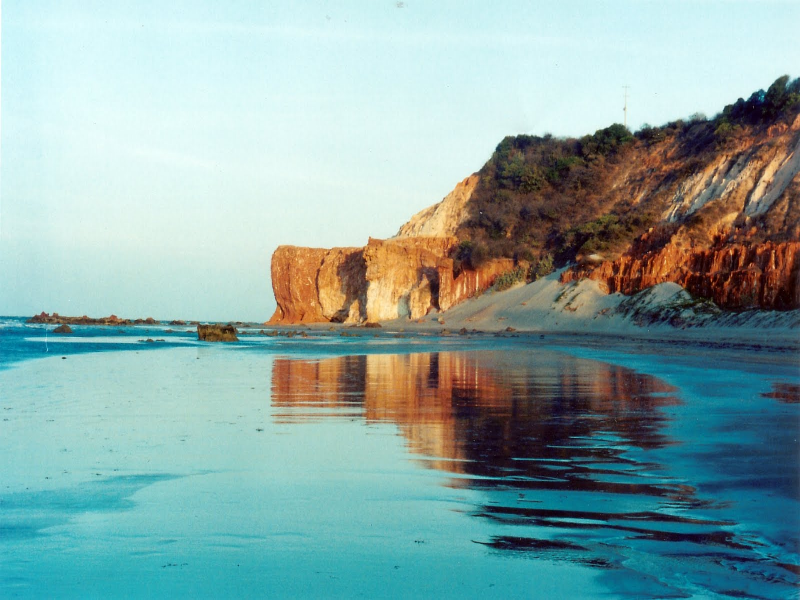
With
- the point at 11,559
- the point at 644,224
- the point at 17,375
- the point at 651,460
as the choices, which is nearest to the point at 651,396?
the point at 651,460

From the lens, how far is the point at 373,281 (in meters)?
65.9

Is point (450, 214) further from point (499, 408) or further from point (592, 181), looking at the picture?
point (499, 408)

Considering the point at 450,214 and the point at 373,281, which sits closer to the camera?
the point at 373,281

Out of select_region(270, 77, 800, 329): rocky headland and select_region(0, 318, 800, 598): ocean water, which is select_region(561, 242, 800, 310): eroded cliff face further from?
select_region(0, 318, 800, 598): ocean water

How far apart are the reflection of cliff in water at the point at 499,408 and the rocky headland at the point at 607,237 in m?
18.4

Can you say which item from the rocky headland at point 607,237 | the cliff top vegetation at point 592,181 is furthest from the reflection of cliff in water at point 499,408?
the cliff top vegetation at point 592,181

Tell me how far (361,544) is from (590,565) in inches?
50.9

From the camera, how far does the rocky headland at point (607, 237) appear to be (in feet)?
123

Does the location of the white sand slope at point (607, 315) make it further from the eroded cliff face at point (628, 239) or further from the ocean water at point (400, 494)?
the ocean water at point (400, 494)

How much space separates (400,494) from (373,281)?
198 ft

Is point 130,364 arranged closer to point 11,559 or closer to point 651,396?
point 651,396

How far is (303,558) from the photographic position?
4.32 metres

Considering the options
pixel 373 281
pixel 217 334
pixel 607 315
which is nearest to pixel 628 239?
pixel 607 315

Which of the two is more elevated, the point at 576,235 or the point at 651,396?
the point at 576,235
